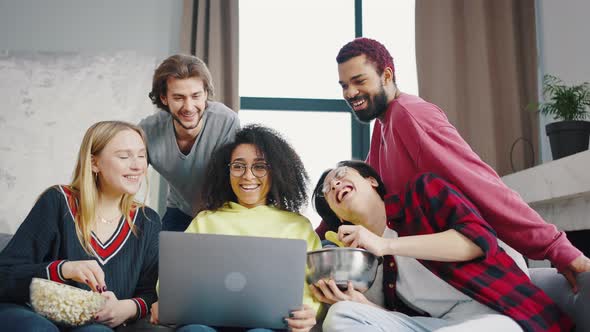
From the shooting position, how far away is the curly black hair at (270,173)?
6.79 ft

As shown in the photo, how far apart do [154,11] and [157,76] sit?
7.60 feet

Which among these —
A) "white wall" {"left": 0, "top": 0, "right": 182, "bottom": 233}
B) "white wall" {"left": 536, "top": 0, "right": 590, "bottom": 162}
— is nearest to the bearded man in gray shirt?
"white wall" {"left": 0, "top": 0, "right": 182, "bottom": 233}

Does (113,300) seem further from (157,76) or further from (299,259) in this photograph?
(157,76)

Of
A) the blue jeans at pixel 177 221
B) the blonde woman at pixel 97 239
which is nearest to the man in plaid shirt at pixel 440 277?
the blonde woman at pixel 97 239

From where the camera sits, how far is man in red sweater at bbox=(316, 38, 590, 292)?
1.81m

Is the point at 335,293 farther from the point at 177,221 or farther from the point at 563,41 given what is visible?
the point at 563,41

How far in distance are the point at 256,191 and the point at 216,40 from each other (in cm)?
242

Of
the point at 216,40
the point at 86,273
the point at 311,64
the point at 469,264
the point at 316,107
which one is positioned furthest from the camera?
the point at 311,64

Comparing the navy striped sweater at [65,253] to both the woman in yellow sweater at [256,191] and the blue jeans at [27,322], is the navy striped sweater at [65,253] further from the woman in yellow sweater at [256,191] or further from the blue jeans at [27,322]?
the woman in yellow sweater at [256,191]

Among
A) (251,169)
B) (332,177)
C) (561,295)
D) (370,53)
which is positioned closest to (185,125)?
(251,169)

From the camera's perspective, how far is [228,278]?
4.91ft

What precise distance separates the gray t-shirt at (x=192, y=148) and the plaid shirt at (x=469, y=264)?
80cm

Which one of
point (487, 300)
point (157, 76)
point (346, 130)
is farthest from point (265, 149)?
point (346, 130)

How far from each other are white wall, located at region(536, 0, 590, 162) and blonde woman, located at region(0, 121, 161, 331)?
10.9 feet
